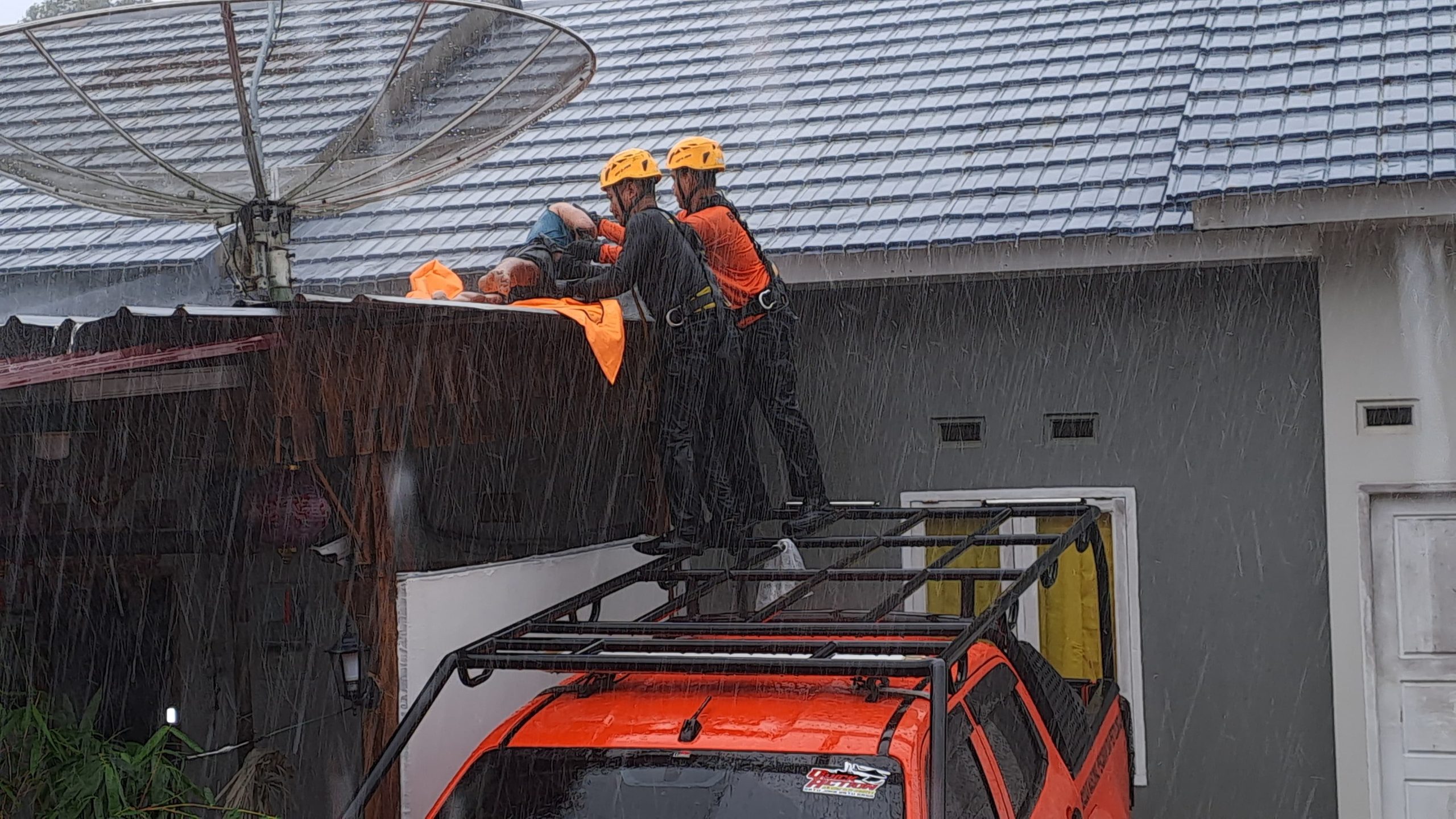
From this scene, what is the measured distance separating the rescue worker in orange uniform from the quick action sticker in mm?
3345

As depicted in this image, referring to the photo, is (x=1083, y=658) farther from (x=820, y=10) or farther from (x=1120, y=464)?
(x=820, y=10)

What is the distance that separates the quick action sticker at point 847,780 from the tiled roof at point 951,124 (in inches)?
151

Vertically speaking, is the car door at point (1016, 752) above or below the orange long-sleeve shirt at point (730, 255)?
below

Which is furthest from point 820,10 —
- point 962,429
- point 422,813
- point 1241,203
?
point 422,813

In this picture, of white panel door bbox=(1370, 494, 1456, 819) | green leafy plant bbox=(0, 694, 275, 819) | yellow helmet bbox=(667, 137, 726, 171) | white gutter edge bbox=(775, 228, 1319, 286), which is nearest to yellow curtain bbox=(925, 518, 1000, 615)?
white gutter edge bbox=(775, 228, 1319, 286)

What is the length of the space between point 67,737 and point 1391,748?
666 cm

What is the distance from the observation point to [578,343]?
7203 mm

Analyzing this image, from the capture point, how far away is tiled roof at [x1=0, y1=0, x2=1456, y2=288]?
26.4 feet

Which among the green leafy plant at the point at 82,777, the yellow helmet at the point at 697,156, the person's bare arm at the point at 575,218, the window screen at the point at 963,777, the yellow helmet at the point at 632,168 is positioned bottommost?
the green leafy plant at the point at 82,777

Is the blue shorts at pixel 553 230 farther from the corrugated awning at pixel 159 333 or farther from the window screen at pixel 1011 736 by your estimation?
the window screen at pixel 1011 736

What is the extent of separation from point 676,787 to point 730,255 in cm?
391

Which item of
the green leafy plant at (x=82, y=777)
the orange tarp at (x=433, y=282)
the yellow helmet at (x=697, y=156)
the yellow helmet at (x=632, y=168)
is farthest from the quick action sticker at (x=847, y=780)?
the yellow helmet at (x=697, y=156)

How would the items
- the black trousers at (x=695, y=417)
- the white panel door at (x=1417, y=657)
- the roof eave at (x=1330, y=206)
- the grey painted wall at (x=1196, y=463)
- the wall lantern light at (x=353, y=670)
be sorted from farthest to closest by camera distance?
the grey painted wall at (x=1196, y=463)
the white panel door at (x=1417, y=657)
the black trousers at (x=695, y=417)
the roof eave at (x=1330, y=206)
the wall lantern light at (x=353, y=670)

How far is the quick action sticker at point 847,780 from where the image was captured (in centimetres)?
414
